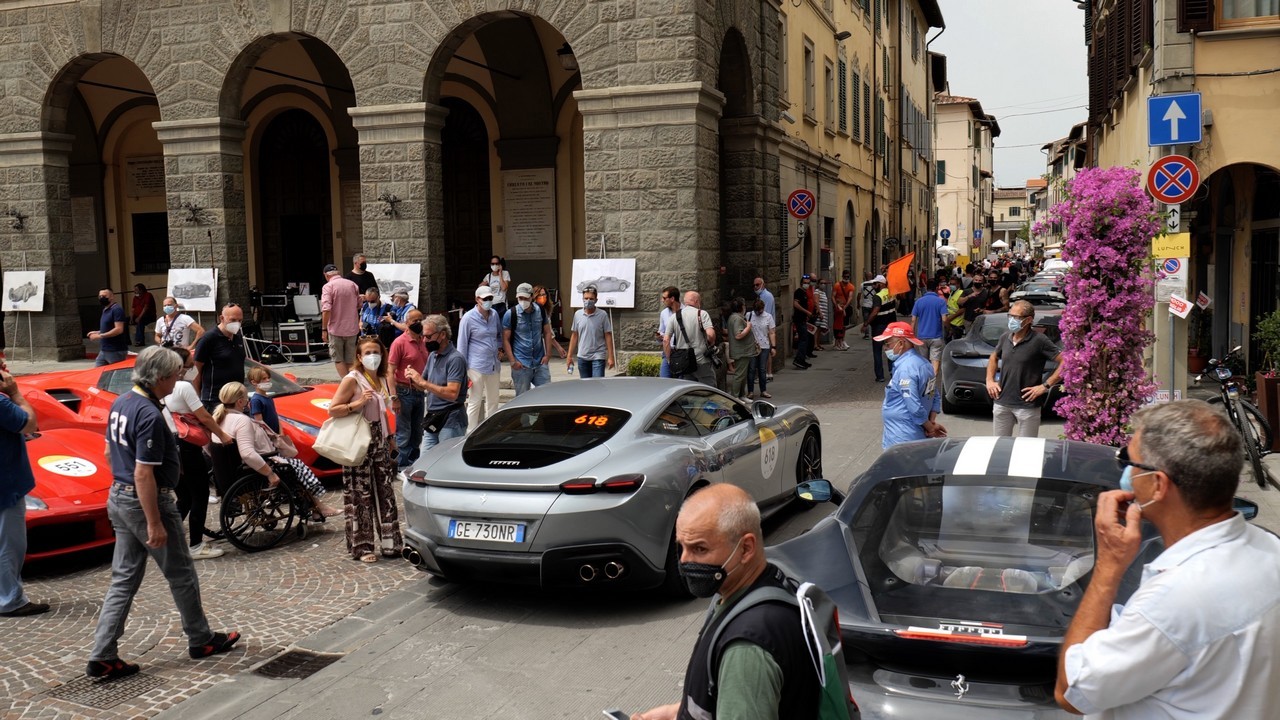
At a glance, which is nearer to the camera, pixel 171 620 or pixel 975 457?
pixel 975 457

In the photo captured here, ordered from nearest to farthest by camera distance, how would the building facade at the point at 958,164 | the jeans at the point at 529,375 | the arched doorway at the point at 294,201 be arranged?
the jeans at the point at 529,375
the arched doorway at the point at 294,201
the building facade at the point at 958,164

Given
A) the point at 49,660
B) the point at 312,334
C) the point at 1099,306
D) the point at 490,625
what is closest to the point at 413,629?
the point at 490,625

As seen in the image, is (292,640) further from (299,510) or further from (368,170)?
(368,170)

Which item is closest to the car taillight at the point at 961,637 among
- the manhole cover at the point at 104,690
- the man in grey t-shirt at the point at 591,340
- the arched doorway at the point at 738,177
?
the manhole cover at the point at 104,690

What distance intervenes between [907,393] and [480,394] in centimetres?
554

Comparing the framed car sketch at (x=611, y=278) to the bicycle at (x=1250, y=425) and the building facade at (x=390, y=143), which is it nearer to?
the building facade at (x=390, y=143)

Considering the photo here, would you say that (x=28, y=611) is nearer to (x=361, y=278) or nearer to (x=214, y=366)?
(x=214, y=366)

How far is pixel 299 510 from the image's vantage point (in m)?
9.03

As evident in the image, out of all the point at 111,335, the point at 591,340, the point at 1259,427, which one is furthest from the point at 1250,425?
the point at 111,335

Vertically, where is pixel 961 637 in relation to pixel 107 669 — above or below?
above

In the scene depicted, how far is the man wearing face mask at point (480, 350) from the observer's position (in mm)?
12117

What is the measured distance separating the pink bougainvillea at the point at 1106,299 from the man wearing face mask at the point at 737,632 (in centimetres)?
763

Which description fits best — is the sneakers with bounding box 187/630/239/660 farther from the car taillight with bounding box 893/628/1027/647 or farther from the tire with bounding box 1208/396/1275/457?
the tire with bounding box 1208/396/1275/457

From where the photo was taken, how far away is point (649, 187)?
1617 cm
